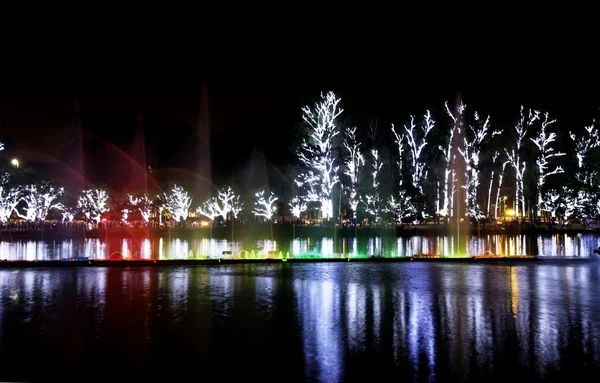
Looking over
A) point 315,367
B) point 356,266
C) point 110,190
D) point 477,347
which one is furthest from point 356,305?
point 110,190

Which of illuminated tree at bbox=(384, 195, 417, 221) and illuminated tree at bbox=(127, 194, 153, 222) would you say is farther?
illuminated tree at bbox=(127, 194, 153, 222)

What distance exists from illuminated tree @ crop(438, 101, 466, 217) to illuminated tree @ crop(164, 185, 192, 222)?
33.5 meters

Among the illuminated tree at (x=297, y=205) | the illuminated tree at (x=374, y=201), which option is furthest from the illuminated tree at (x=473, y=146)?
the illuminated tree at (x=297, y=205)

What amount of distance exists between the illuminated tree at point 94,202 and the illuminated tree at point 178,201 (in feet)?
29.5

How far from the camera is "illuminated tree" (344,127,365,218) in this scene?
50938 millimetres

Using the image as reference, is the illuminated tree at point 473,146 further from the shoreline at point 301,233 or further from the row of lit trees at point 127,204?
the row of lit trees at point 127,204

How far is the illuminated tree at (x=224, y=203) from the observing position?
6606 cm

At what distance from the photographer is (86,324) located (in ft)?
33.3

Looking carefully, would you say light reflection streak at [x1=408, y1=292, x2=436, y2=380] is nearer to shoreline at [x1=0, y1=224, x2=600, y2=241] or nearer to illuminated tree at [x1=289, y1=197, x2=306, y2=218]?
shoreline at [x1=0, y1=224, x2=600, y2=241]

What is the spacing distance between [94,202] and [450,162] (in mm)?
39143

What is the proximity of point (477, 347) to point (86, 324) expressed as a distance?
720 centimetres

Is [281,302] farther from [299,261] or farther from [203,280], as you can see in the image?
[299,261]

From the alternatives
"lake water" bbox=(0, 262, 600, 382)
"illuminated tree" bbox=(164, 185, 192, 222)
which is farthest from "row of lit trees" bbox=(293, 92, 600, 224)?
"lake water" bbox=(0, 262, 600, 382)

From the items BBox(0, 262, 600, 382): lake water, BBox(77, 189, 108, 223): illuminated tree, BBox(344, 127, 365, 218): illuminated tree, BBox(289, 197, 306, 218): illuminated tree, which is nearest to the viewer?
BBox(0, 262, 600, 382): lake water
